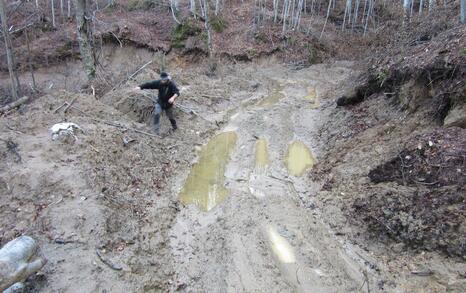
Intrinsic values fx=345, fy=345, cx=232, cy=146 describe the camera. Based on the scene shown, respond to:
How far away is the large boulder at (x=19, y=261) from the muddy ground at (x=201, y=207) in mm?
237

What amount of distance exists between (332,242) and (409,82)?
453 centimetres

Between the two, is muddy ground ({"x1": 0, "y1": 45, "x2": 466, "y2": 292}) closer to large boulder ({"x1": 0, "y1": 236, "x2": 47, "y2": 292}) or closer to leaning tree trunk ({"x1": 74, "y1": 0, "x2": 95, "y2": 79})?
large boulder ({"x1": 0, "y1": 236, "x2": 47, "y2": 292})

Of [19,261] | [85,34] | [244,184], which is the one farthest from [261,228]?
[85,34]

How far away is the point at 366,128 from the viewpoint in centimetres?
826

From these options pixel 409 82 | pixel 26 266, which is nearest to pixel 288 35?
pixel 409 82

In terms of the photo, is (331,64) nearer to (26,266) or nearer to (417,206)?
(417,206)

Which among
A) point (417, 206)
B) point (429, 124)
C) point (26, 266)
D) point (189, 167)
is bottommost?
point (189, 167)

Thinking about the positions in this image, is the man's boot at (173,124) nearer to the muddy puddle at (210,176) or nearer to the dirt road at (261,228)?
the muddy puddle at (210,176)

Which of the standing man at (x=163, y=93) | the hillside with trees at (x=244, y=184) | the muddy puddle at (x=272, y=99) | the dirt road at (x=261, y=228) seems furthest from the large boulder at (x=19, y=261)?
the muddy puddle at (x=272, y=99)

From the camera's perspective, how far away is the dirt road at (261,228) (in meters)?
4.89

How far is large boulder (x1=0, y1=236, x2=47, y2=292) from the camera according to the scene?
12.6 ft

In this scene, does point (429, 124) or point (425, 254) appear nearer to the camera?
point (425, 254)

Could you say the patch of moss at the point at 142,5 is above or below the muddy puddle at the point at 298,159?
above

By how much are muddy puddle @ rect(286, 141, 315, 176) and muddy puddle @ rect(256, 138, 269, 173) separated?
0.52m
